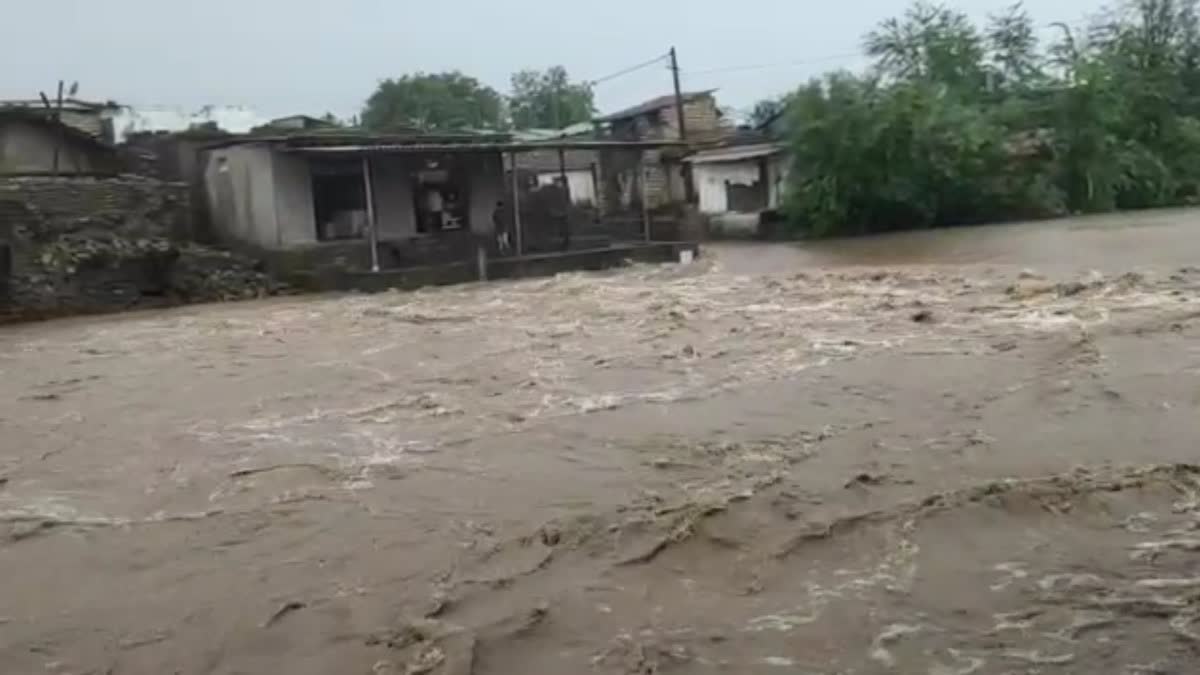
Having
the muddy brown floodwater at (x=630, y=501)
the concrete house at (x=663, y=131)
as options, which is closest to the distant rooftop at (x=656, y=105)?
the concrete house at (x=663, y=131)

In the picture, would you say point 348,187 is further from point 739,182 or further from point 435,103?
point 435,103

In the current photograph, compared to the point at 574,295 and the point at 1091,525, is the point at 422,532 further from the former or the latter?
the point at 574,295

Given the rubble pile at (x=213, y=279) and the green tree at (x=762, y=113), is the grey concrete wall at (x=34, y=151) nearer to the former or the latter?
the rubble pile at (x=213, y=279)

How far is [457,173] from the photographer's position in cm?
2639

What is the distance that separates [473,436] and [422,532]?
270cm

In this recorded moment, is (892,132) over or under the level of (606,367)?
over

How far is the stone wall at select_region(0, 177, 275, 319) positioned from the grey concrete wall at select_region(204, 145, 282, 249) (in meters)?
0.69

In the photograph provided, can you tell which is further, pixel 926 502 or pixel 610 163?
pixel 610 163

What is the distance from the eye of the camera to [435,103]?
49.0 meters

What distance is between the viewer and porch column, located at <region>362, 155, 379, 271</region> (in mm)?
23031

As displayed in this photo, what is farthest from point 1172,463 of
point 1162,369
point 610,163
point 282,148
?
point 610,163

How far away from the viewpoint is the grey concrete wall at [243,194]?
2356cm

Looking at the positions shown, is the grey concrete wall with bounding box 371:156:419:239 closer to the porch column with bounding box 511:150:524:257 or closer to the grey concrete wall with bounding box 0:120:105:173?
the porch column with bounding box 511:150:524:257

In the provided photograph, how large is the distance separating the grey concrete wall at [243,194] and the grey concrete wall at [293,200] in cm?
10
